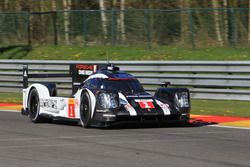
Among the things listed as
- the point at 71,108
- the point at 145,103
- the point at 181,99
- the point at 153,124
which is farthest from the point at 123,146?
the point at 153,124

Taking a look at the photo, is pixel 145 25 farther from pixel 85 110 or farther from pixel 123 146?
pixel 123 146

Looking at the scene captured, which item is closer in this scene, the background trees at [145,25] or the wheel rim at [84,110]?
the wheel rim at [84,110]

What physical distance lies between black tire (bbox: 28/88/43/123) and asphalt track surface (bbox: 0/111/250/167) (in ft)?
1.99

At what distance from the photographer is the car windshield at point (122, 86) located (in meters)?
13.9

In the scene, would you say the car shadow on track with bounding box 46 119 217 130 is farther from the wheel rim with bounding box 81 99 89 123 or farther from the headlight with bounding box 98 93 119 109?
the headlight with bounding box 98 93 119 109

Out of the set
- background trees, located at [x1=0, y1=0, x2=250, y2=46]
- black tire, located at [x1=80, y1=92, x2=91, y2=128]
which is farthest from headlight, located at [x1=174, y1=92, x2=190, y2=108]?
background trees, located at [x1=0, y1=0, x2=250, y2=46]

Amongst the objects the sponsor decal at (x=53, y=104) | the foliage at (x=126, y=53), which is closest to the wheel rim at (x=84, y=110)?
the sponsor decal at (x=53, y=104)

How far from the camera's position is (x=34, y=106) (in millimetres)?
15406

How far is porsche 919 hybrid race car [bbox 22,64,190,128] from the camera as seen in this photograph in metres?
13.1

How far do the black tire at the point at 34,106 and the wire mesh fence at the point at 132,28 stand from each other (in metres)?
11.1

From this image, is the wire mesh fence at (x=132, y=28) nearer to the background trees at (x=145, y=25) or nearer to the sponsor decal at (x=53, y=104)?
the background trees at (x=145, y=25)

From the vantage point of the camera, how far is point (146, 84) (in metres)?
20.9

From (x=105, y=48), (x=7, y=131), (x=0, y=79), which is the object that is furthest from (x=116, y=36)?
(x=7, y=131)

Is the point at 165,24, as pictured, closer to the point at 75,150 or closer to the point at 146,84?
the point at 146,84
